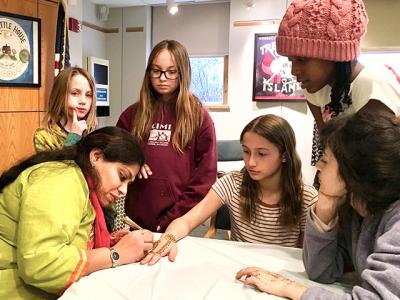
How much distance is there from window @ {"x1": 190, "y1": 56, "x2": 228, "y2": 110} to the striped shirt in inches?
145

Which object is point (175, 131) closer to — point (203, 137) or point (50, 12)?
point (203, 137)

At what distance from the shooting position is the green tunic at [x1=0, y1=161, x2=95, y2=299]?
986mm

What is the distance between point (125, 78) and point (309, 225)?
4907 mm

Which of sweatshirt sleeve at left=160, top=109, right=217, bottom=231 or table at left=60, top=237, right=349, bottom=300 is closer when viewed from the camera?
table at left=60, top=237, right=349, bottom=300

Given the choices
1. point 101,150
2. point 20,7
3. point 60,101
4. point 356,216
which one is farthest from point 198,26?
point 356,216

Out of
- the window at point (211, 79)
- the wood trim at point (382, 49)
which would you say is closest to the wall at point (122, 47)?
the window at point (211, 79)

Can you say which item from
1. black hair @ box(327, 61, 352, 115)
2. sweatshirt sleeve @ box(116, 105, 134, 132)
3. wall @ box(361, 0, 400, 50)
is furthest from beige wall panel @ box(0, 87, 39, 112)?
wall @ box(361, 0, 400, 50)

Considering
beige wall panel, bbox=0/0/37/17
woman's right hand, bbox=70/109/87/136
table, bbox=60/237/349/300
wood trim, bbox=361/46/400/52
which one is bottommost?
table, bbox=60/237/349/300

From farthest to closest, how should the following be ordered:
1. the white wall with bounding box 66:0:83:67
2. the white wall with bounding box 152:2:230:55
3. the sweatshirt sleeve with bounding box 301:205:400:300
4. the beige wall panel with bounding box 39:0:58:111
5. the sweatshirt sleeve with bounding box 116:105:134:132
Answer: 1. the white wall with bounding box 152:2:230:55
2. the white wall with bounding box 66:0:83:67
3. the beige wall panel with bounding box 39:0:58:111
4. the sweatshirt sleeve with bounding box 116:105:134:132
5. the sweatshirt sleeve with bounding box 301:205:400:300

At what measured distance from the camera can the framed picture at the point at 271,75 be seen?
4.69 metres

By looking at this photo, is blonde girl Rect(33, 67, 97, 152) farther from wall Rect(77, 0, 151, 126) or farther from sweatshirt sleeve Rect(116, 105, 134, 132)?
wall Rect(77, 0, 151, 126)

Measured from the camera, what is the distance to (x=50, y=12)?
3518 millimetres

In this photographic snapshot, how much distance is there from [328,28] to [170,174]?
968 mm

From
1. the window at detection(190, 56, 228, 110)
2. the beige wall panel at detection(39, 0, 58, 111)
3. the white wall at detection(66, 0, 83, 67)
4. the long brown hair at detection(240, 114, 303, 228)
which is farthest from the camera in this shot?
the window at detection(190, 56, 228, 110)
